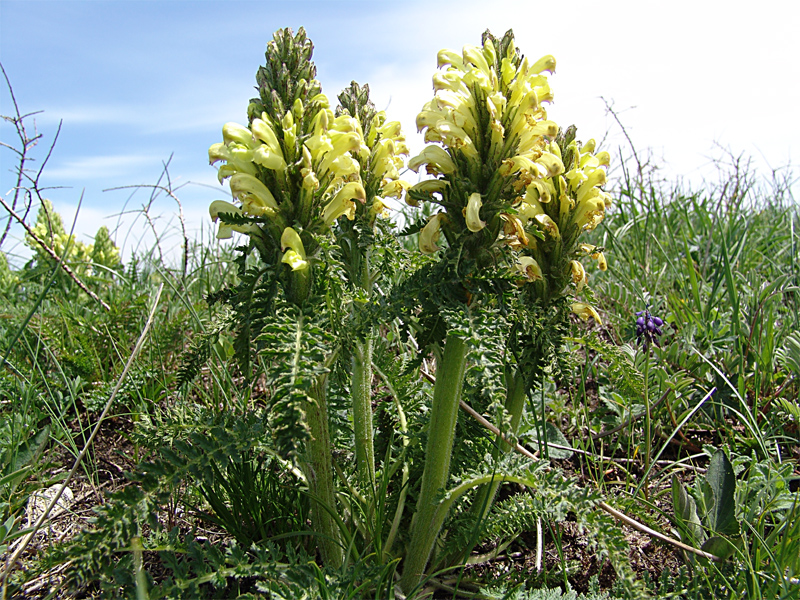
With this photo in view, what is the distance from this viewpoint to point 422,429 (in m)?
2.06

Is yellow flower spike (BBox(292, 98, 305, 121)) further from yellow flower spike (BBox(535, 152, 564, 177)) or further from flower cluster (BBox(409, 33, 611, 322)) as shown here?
yellow flower spike (BBox(535, 152, 564, 177))

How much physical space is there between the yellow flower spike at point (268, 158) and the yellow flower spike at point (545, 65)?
0.86m

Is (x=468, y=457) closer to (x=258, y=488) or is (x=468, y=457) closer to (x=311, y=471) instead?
(x=311, y=471)

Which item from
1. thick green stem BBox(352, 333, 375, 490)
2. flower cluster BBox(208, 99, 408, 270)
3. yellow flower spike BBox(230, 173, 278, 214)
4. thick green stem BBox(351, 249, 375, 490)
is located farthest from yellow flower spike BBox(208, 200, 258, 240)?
thick green stem BBox(352, 333, 375, 490)

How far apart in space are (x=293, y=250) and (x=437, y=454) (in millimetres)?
787

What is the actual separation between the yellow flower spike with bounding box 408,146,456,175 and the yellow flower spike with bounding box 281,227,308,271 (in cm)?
42

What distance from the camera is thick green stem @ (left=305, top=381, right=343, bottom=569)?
1710mm

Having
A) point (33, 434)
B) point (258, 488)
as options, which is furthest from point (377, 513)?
point (33, 434)

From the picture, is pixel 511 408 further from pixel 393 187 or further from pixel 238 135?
pixel 238 135

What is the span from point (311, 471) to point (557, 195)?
3.94ft

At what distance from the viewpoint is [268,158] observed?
59.5 inches

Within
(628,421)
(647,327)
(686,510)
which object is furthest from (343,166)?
(647,327)

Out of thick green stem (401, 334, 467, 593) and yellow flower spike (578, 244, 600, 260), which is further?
yellow flower spike (578, 244, 600, 260)

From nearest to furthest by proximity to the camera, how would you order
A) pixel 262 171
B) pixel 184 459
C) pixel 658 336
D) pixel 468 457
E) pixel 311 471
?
pixel 184 459 < pixel 262 171 < pixel 311 471 < pixel 468 457 < pixel 658 336
